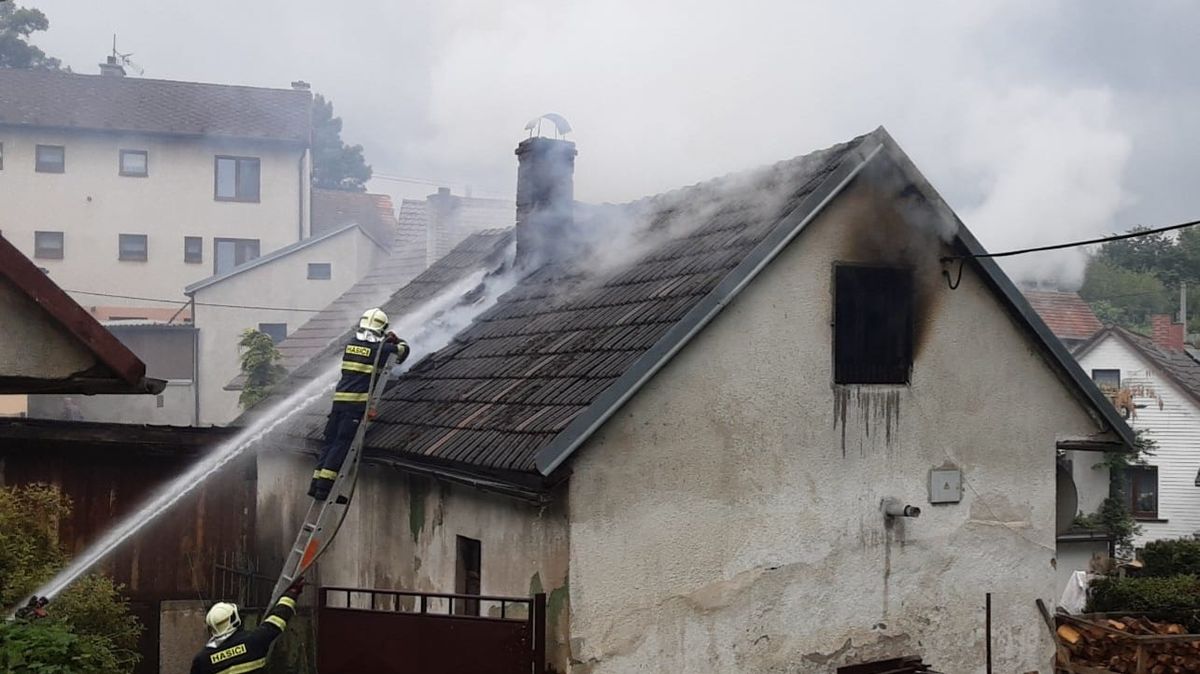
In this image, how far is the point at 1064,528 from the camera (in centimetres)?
1064

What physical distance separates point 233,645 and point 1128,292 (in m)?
49.9

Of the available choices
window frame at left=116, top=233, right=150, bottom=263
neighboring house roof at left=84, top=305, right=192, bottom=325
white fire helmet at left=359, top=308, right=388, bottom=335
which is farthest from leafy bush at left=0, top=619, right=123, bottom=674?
window frame at left=116, top=233, right=150, bottom=263

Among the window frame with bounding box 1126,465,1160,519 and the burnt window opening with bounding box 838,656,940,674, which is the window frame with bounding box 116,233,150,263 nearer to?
the window frame with bounding box 1126,465,1160,519

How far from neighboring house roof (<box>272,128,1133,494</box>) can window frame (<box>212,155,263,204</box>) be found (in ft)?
91.5

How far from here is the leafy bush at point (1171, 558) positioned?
18.7 meters

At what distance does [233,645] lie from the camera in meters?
7.17

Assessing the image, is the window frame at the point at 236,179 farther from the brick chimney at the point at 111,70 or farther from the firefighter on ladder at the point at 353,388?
the firefighter on ladder at the point at 353,388

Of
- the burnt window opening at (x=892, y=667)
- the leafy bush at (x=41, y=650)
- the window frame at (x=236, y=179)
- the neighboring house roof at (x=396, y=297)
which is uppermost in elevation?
the window frame at (x=236, y=179)

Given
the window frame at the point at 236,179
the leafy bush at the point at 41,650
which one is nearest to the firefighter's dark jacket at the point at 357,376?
the leafy bush at the point at 41,650

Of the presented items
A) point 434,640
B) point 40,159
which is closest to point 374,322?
point 434,640

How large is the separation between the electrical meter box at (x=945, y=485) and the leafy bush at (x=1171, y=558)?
10853 mm

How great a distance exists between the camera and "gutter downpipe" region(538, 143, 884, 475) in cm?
768

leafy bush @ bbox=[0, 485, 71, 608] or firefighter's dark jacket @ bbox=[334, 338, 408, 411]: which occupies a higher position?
firefighter's dark jacket @ bbox=[334, 338, 408, 411]

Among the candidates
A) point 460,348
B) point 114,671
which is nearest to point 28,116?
point 460,348
